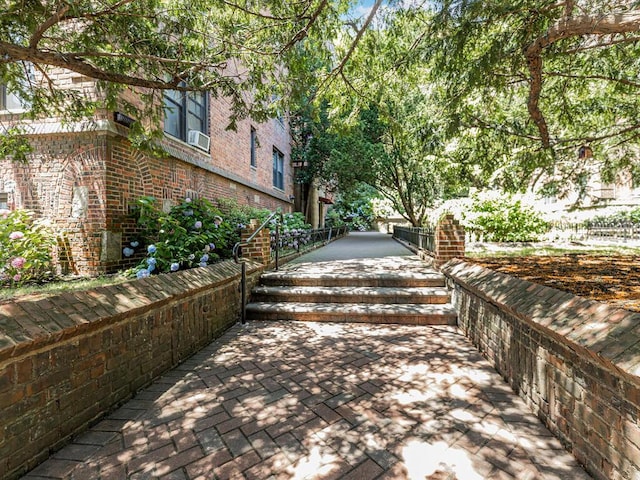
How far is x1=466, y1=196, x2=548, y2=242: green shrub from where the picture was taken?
9.52 m

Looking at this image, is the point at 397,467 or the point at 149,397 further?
the point at 149,397

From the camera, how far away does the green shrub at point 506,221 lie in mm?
9523

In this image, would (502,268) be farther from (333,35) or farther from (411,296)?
(333,35)

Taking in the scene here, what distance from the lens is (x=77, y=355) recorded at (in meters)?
2.29

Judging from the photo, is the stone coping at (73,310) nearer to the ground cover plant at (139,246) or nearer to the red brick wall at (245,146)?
the ground cover plant at (139,246)

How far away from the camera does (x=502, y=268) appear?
15.5 feet

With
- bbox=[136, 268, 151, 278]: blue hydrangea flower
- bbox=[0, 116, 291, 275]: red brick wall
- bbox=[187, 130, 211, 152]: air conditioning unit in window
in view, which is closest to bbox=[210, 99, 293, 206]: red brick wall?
bbox=[187, 130, 211, 152]: air conditioning unit in window

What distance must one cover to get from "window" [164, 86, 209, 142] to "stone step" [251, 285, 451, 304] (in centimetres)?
480

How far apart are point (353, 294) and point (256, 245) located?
2.06 m

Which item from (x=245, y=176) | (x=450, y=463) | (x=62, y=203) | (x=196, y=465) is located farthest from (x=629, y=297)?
(x=245, y=176)

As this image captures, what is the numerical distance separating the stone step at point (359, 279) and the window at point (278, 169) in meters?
10.0

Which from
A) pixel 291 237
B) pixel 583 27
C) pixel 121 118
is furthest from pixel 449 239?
pixel 121 118

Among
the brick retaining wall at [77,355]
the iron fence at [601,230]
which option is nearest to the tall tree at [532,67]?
the iron fence at [601,230]

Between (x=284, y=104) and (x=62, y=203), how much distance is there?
4316mm
